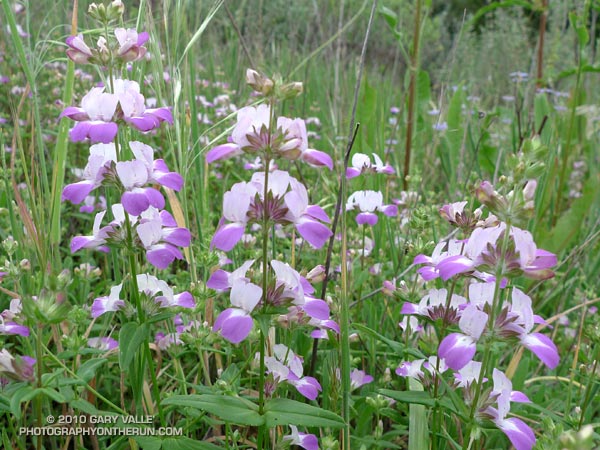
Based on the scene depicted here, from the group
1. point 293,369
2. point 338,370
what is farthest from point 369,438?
point 293,369

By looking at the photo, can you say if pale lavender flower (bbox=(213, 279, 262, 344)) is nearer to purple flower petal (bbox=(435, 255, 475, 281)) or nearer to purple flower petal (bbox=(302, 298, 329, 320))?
purple flower petal (bbox=(302, 298, 329, 320))

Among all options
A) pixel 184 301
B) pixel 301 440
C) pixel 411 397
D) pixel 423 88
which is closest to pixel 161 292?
pixel 184 301

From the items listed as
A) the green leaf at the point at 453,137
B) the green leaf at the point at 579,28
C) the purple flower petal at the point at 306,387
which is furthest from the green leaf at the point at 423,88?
the purple flower petal at the point at 306,387

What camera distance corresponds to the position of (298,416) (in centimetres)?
122

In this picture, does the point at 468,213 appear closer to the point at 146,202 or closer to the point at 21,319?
the point at 146,202

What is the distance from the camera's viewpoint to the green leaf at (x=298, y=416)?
1.20m

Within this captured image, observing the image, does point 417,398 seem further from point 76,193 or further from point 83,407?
point 76,193

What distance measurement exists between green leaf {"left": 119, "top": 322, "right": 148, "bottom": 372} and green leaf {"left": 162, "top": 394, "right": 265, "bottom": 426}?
113 mm

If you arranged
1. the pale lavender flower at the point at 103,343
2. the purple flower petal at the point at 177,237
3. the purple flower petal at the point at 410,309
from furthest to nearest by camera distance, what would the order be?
the pale lavender flower at the point at 103,343, the purple flower petal at the point at 410,309, the purple flower petal at the point at 177,237

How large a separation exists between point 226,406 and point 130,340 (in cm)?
24

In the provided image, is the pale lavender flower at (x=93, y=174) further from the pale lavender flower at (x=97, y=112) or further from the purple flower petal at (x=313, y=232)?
the purple flower petal at (x=313, y=232)

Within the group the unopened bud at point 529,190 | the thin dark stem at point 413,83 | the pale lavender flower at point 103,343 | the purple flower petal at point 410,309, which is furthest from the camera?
the thin dark stem at point 413,83

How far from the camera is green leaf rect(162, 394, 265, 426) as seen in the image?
1209 mm

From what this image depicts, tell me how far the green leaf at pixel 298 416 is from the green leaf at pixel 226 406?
0.08 ft
